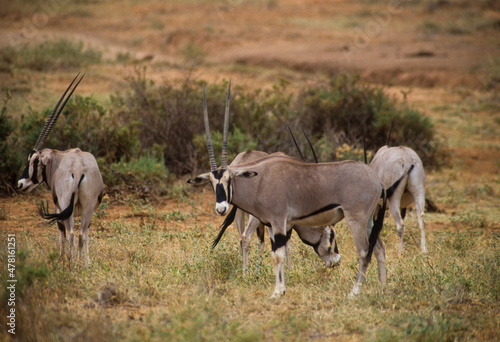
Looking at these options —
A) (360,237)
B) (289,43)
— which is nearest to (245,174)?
(360,237)

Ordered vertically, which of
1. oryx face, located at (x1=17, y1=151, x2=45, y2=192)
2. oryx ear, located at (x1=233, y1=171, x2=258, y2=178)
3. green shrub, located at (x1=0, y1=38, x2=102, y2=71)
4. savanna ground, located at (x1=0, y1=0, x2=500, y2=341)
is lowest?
savanna ground, located at (x1=0, y1=0, x2=500, y2=341)

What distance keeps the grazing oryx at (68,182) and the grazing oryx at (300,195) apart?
1.52 m

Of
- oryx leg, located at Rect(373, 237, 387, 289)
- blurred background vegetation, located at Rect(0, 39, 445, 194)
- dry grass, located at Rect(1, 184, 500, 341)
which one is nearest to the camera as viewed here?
dry grass, located at Rect(1, 184, 500, 341)

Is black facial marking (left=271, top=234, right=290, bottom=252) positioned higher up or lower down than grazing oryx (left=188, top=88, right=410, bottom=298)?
lower down

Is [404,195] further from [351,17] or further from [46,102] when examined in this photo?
[351,17]

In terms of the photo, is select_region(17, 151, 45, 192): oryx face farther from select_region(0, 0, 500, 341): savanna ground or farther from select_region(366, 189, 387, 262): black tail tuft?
select_region(366, 189, 387, 262): black tail tuft

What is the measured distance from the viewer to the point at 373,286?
19.8 feet

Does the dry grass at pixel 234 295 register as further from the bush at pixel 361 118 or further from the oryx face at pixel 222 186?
the bush at pixel 361 118

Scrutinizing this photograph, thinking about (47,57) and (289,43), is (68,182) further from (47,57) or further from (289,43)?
(289,43)

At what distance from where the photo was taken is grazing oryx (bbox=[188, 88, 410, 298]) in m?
5.65

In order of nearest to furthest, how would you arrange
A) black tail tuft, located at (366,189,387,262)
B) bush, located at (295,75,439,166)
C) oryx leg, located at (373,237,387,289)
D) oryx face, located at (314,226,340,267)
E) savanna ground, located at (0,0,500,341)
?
savanna ground, located at (0,0,500,341) → black tail tuft, located at (366,189,387,262) → oryx leg, located at (373,237,387,289) → oryx face, located at (314,226,340,267) → bush, located at (295,75,439,166)

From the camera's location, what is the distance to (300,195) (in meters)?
5.73

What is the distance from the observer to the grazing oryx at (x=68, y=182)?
6215 mm

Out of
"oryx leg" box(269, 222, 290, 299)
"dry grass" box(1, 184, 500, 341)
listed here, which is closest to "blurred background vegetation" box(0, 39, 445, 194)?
"dry grass" box(1, 184, 500, 341)
